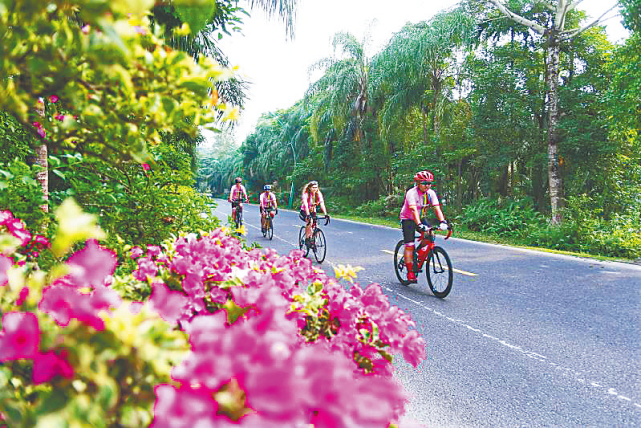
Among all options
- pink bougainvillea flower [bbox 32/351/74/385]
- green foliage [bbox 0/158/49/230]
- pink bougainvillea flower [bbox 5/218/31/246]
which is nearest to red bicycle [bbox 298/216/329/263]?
green foliage [bbox 0/158/49/230]

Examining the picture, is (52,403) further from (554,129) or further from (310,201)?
(554,129)

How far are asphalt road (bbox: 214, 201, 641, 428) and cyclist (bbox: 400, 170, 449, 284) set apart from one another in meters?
0.57

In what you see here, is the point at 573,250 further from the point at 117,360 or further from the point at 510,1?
the point at 117,360

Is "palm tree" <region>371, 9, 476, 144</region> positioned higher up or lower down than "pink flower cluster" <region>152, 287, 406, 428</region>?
higher up

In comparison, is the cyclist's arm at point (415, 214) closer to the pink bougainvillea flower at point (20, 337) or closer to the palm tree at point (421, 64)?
the pink bougainvillea flower at point (20, 337)

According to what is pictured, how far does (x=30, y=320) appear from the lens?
763 millimetres

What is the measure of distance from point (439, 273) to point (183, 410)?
5670mm

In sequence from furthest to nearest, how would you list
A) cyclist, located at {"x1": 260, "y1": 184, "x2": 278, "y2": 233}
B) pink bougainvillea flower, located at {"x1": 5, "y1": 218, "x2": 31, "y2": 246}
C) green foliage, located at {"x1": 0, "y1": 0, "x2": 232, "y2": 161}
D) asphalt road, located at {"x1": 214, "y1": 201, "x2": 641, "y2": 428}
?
cyclist, located at {"x1": 260, "y1": 184, "x2": 278, "y2": 233}, asphalt road, located at {"x1": 214, "y1": 201, "x2": 641, "y2": 428}, pink bougainvillea flower, located at {"x1": 5, "y1": 218, "x2": 31, "y2": 246}, green foliage, located at {"x1": 0, "y1": 0, "x2": 232, "y2": 161}

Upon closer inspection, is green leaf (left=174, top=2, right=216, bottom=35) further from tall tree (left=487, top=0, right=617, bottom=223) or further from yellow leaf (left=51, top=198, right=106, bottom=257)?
tall tree (left=487, top=0, right=617, bottom=223)

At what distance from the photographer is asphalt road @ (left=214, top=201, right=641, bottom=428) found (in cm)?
284

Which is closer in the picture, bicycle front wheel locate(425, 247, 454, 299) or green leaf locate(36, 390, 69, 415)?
green leaf locate(36, 390, 69, 415)

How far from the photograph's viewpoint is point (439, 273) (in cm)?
592

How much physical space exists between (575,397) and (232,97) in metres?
10.7

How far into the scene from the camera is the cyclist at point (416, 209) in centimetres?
596
